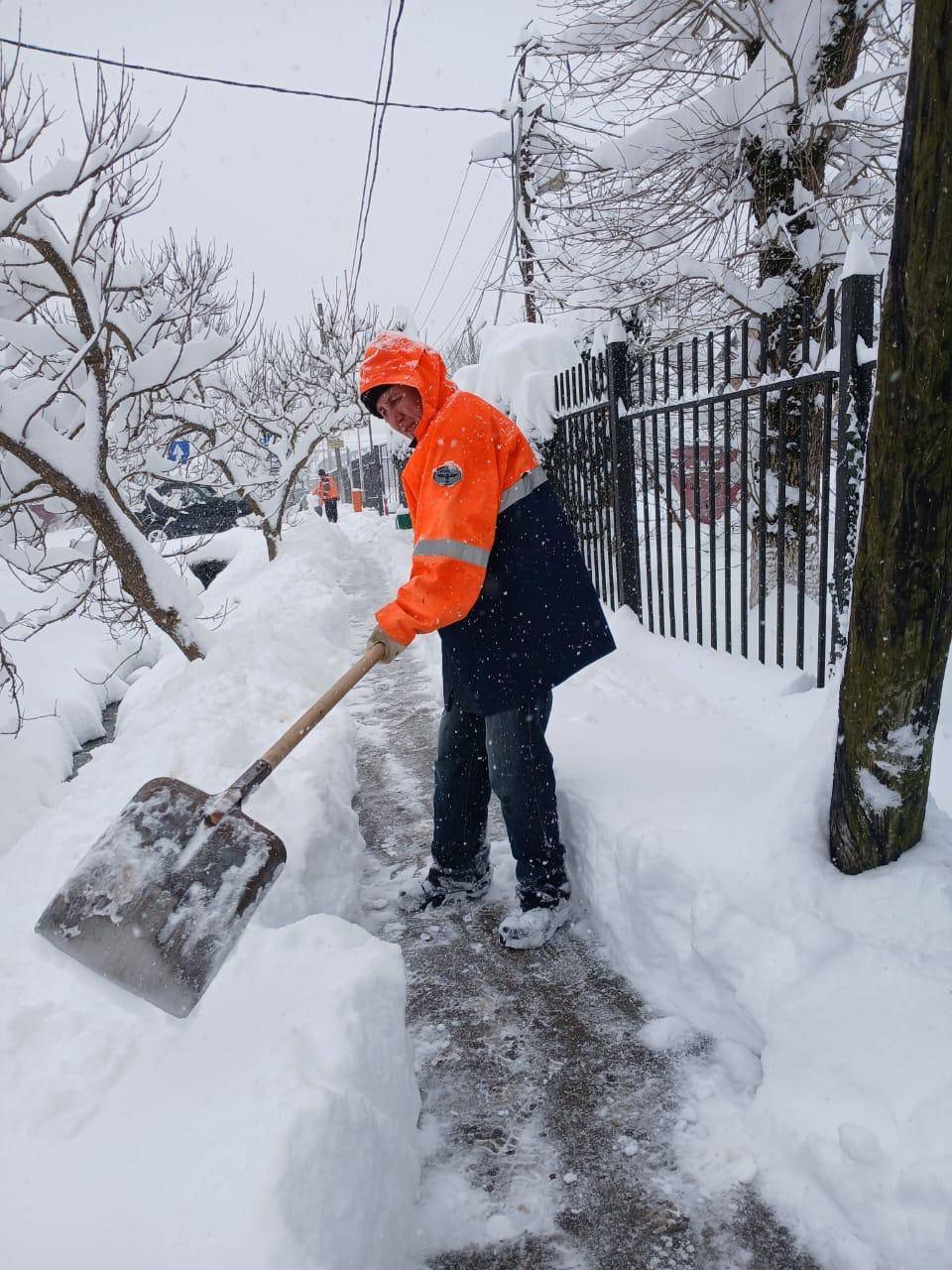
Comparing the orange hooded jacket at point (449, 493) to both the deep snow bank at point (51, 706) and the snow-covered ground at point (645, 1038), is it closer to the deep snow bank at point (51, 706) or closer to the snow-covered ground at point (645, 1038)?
the snow-covered ground at point (645, 1038)

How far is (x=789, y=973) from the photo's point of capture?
190cm

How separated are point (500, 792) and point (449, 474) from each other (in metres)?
1.09

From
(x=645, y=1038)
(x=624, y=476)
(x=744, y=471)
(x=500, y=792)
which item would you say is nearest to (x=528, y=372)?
(x=624, y=476)

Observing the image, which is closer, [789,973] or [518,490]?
[789,973]

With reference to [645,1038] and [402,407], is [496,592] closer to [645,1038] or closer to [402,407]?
[402,407]

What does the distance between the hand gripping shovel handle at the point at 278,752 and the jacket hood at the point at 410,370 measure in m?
0.79

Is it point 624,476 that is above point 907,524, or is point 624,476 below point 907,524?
below

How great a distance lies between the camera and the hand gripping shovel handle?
7.05 ft

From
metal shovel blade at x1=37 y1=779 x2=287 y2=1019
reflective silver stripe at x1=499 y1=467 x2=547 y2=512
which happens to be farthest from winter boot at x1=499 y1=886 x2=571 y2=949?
reflective silver stripe at x1=499 y1=467 x2=547 y2=512

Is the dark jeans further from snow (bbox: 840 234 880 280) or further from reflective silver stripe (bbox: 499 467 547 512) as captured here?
snow (bbox: 840 234 880 280)

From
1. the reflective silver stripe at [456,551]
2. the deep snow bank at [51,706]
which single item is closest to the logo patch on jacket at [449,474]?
the reflective silver stripe at [456,551]

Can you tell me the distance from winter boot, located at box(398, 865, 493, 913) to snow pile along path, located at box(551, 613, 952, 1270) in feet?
1.26

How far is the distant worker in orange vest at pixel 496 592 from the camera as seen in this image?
230cm

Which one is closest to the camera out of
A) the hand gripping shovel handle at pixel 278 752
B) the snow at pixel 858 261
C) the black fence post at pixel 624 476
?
the hand gripping shovel handle at pixel 278 752
